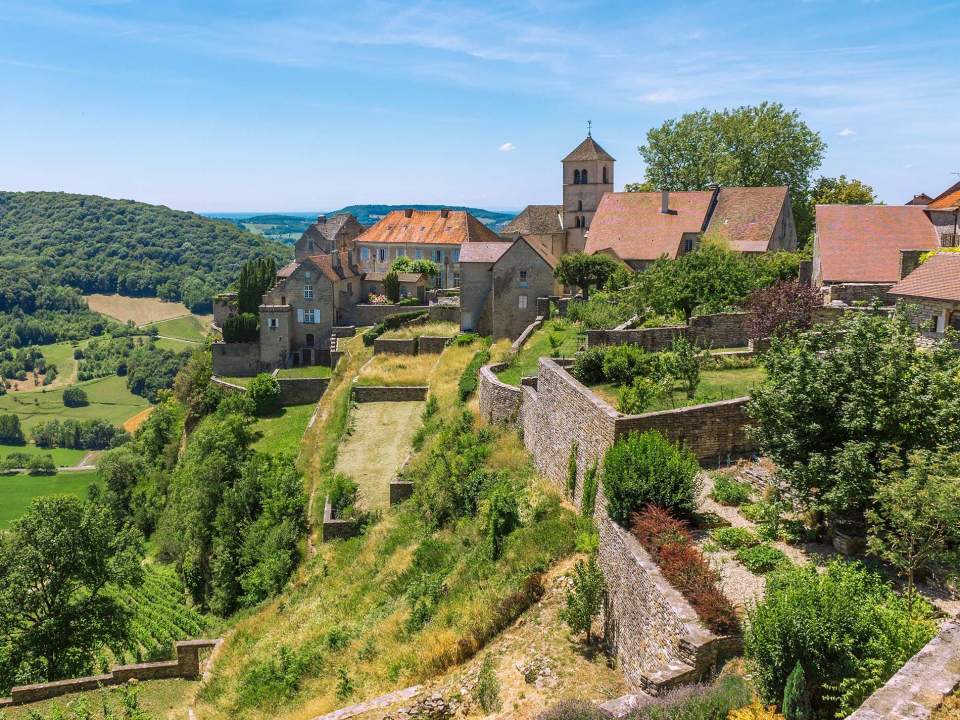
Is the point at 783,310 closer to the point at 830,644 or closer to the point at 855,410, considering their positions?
the point at 855,410

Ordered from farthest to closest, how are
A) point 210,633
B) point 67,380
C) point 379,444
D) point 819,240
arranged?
1. point 67,380
2. point 819,240
3. point 379,444
4. point 210,633

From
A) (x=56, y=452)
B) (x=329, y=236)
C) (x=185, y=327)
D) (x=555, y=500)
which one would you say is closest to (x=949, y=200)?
(x=555, y=500)

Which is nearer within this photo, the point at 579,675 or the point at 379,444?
the point at 579,675

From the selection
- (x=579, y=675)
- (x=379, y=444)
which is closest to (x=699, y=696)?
(x=579, y=675)

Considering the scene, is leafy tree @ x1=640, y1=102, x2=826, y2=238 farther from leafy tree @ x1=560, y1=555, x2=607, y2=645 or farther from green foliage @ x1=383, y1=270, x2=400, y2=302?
leafy tree @ x1=560, y1=555, x2=607, y2=645

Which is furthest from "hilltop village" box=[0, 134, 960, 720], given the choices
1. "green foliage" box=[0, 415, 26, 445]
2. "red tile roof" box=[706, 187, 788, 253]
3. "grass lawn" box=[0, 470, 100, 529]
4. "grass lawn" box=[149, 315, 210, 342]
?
"grass lawn" box=[149, 315, 210, 342]

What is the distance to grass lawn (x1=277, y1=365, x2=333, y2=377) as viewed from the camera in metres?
49.2

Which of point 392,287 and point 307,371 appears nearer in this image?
point 307,371

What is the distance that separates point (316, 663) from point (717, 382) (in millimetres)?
12128

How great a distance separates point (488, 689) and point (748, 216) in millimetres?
43192

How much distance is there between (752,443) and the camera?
16.0 m

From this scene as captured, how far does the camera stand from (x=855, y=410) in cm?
1170

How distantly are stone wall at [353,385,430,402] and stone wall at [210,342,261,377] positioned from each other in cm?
1700

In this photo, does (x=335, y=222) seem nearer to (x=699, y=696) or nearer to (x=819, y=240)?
(x=819, y=240)
